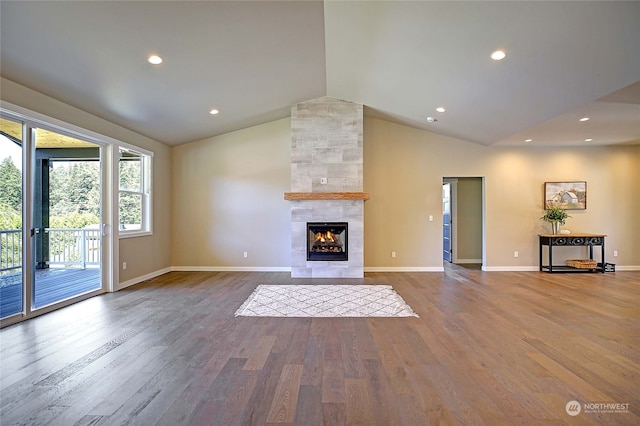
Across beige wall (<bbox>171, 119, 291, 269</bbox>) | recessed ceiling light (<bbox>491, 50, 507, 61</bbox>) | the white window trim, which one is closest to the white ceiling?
recessed ceiling light (<bbox>491, 50, 507, 61</bbox>)

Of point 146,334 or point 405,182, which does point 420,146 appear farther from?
point 146,334

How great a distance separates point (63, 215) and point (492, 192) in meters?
7.63

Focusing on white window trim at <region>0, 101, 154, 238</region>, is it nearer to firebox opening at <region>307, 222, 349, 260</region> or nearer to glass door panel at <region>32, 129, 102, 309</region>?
glass door panel at <region>32, 129, 102, 309</region>

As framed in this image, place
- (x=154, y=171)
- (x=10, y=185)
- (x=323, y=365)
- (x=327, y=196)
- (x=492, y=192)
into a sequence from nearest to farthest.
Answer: (x=323, y=365) → (x=10, y=185) → (x=327, y=196) → (x=154, y=171) → (x=492, y=192)

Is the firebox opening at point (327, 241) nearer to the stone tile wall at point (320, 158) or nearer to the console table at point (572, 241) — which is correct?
the stone tile wall at point (320, 158)

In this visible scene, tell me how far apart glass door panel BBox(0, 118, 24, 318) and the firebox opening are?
4.08 m

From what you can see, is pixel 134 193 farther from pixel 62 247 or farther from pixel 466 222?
pixel 466 222

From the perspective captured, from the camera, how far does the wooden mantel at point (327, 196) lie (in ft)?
19.4

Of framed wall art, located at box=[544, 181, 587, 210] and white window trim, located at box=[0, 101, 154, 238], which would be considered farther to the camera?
framed wall art, located at box=[544, 181, 587, 210]

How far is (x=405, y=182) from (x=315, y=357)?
4.88 meters

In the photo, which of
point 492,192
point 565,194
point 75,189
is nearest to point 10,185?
point 75,189

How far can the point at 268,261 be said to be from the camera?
A: 666cm

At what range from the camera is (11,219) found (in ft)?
11.3

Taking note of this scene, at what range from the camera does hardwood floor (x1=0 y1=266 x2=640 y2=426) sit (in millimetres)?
1918
